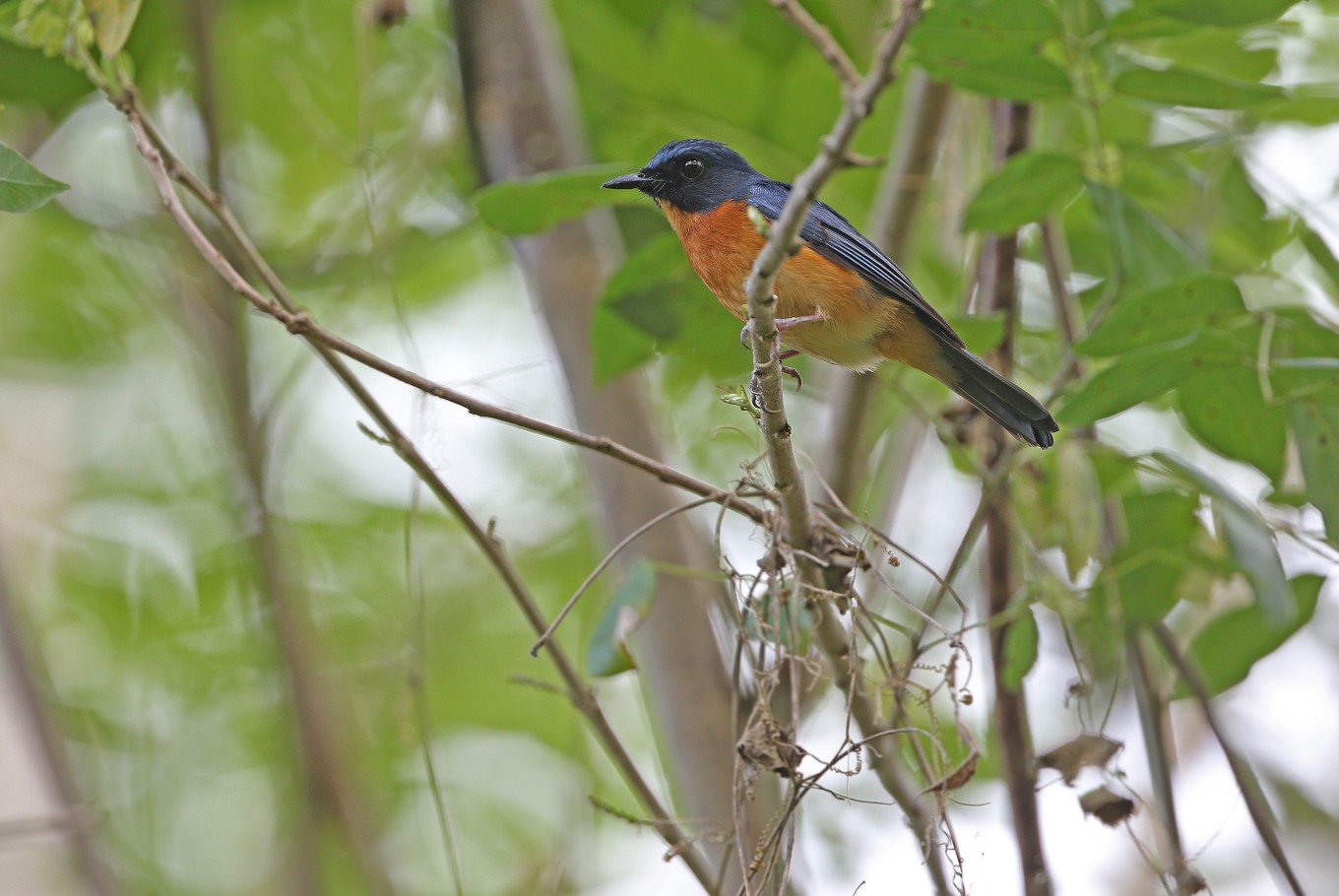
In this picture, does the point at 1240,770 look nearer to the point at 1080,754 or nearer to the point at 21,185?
the point at 1080,754

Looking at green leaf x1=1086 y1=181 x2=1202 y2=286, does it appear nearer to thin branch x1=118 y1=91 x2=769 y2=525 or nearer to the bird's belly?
the bird's belly

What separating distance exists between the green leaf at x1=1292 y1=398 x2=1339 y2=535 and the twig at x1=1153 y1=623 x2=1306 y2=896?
35.6 inches

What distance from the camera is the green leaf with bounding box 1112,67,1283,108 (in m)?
3.41

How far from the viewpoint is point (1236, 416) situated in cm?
326

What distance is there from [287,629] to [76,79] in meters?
2.04

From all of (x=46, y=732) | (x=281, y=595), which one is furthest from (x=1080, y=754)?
(x=46, y=732)

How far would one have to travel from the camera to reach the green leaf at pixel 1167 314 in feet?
10.1

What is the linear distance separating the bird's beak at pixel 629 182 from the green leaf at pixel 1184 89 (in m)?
1.39

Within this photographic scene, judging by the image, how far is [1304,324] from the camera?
322 cm

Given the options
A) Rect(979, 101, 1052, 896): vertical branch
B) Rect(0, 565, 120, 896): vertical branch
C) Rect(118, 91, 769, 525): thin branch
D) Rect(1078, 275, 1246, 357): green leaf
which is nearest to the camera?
Rect(118, 91, 769, 525): thin branch

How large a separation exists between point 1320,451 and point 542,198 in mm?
2177

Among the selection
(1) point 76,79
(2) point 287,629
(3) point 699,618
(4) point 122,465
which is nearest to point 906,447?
(3) point 699,618

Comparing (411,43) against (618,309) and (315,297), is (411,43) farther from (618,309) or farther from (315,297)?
(618,309)

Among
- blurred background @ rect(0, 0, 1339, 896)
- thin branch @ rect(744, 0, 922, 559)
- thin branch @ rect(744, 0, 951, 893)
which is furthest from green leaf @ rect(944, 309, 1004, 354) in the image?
thin branch @ rect(744, 0, 922, 559)
